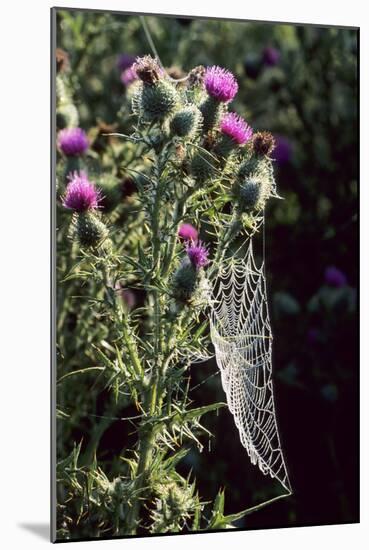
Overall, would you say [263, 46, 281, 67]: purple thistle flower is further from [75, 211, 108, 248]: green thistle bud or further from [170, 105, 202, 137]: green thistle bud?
[75, 211, 108, 248]: green thistle bud

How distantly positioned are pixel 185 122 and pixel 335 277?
1787 millimetres

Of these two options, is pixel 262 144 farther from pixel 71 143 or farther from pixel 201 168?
pixel 71 143

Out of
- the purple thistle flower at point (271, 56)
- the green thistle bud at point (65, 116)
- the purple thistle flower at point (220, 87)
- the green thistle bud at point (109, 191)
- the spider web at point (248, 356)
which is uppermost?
the purple thistle flower at point (271, 56)

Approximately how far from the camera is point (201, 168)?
14.7 feet

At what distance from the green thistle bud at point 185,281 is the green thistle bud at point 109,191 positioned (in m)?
0.86

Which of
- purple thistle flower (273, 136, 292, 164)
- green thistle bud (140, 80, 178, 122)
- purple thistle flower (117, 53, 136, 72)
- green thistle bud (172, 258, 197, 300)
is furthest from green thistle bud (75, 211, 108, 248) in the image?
purple thistle flower (273, 136, 292, 164)

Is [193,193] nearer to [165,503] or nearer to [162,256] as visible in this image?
[162,256]

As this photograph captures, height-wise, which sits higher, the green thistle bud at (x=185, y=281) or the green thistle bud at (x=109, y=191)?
the green thistle bud at (x=109, y=191)

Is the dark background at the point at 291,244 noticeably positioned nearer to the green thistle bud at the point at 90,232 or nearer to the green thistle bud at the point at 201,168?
the green thistle bud at the point at 90,232

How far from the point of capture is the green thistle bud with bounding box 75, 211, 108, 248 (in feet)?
14.6

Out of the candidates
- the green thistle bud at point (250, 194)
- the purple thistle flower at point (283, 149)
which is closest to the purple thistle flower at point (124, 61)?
the purple thistle flower at point (283, 149)

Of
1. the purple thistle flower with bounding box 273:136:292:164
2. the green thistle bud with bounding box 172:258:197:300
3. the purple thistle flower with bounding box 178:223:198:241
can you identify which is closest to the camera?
the green thistle bud with bounding box 172:258:197:300

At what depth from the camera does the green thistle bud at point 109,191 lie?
5152mm

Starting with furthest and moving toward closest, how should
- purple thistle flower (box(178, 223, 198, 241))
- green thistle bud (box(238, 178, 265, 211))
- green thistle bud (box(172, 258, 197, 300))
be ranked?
purple thistle flower (box(178, 223, 198, 241)) → green thistle bud (box(238, 178, 265, 211)) → green thistle bud (box(172, 258, 197, 300))
